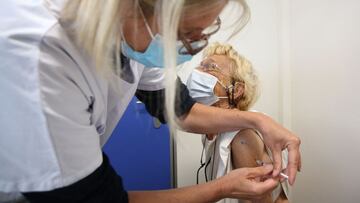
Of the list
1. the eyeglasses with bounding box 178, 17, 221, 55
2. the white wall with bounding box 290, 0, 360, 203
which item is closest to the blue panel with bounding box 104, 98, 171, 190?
the white wall with bounding box 290, 0, 360, 203

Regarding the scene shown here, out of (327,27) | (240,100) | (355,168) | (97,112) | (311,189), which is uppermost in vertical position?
(327,27)

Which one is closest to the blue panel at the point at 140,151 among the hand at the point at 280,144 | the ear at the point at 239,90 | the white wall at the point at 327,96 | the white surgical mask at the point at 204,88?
the white surgical mask at the point at 204,88

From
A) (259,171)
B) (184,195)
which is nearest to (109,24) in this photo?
(184,195)

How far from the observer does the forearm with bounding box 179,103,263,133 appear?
0.95 m

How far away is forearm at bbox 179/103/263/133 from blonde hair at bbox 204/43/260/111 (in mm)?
411

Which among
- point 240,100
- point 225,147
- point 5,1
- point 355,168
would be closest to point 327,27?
point 240,100

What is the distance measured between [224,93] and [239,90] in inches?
2.8

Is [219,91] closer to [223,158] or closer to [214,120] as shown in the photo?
[223,158]

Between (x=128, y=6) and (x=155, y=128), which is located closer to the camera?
(x=128, y=6)

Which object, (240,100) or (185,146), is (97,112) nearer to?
(240,100)

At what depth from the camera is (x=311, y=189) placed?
173cm

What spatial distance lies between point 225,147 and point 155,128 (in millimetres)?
743

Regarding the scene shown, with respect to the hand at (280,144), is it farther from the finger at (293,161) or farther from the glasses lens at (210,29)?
the glasses lens at (210,29)

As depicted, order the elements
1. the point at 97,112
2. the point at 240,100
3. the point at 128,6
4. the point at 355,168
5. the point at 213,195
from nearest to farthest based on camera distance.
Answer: the point at 128,6
the point at 97,112
the point at 213,195
the point at 240,100
the point at 355,168
